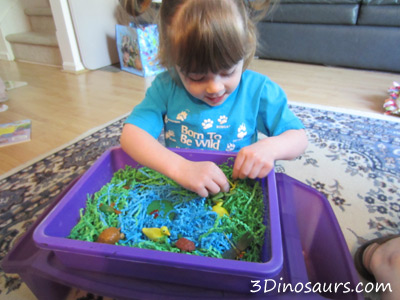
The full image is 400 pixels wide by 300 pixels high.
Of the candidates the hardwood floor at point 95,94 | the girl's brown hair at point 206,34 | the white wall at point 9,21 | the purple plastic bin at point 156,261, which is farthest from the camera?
the white wall at point 9,21

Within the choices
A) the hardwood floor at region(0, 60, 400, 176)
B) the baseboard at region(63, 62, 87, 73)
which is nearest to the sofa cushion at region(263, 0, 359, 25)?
the hardwood floor at region(0, 60, 400, 176)

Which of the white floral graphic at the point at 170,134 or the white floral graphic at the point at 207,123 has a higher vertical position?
the white floral graphic at the point at 207,123

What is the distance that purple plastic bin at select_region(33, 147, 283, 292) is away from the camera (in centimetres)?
32

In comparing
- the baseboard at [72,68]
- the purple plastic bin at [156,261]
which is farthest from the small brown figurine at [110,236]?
the baseboard at [72,68]

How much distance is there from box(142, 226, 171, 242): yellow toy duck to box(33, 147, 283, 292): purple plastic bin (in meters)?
0.07

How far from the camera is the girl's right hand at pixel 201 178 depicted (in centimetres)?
46

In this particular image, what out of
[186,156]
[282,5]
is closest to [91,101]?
[186,156]

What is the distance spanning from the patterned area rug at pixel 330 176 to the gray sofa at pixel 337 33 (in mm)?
858

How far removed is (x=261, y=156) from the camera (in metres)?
0.47

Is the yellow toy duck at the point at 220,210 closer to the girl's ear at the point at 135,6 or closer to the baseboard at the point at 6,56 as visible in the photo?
the girl's ear at the point at 135,6

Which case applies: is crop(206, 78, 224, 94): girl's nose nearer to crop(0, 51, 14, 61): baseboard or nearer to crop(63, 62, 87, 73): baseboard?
crop(63, 62, 87, 73): baseboard

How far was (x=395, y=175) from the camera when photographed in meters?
0.85

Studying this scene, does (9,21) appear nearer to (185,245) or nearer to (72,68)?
(72,68)

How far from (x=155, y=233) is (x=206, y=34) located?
33cm
